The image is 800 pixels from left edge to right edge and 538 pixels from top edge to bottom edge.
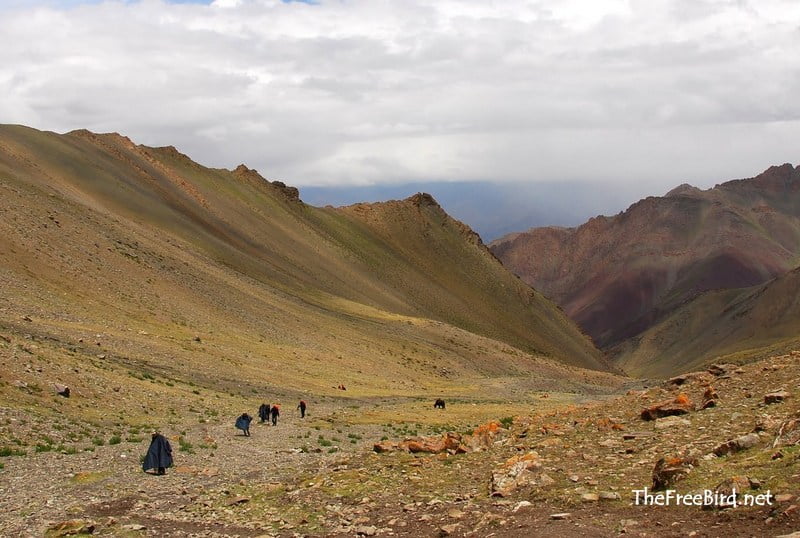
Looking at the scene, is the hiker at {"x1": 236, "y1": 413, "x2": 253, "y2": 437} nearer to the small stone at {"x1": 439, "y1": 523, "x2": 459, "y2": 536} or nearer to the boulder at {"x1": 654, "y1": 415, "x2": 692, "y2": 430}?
the boulder at {"x1": 654, "y1": 415, "x2": 692, "y2": 430}

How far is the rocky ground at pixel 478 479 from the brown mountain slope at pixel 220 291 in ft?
33.3

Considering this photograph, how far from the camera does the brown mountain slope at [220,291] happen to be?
156 feet

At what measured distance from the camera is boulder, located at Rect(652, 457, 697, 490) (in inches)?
604

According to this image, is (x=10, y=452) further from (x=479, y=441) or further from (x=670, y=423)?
(x=670, y=423)

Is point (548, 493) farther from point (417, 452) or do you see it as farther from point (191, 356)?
point (191, 356)

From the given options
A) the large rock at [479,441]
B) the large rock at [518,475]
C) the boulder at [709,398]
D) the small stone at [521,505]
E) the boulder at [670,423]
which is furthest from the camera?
the large rock at [479,441]

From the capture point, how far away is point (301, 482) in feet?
68.7

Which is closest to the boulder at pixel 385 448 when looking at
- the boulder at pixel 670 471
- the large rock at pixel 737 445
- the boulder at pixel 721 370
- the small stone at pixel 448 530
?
the small stone at pixel 448 530

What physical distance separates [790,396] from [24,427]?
23.2 m

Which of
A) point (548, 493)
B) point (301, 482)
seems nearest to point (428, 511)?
point (548, 493)

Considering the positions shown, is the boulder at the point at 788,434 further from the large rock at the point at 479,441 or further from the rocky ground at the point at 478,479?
the large rock at the point at 479,441

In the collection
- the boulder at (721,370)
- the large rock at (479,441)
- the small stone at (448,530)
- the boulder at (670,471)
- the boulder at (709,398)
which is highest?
the boulder at (721,370)

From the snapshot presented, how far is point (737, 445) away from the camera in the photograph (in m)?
16.7

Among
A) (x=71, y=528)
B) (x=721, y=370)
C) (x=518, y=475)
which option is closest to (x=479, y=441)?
(x=518, y=475)
